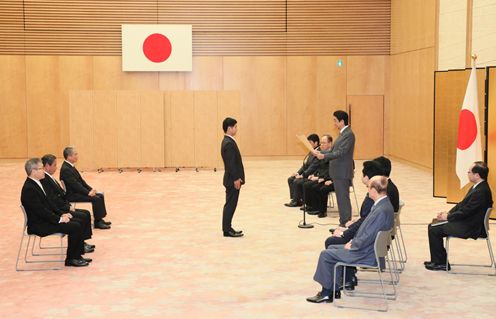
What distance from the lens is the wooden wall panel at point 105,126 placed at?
1742 centimetres

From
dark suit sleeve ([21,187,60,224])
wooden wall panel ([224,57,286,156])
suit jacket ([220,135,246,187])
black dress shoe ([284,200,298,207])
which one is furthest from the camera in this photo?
wooden wall panel ([224,57,286,156])

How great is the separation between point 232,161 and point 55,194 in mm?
2373

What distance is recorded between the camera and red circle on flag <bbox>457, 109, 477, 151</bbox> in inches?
415

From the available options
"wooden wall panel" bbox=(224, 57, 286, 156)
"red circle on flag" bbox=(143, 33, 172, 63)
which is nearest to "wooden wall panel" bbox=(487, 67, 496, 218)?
"wooden wall panel" bbox=(224, 57, 286, 156)

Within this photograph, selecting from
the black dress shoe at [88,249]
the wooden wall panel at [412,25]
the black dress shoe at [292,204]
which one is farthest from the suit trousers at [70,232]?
the wooden wall panel at [412,25]

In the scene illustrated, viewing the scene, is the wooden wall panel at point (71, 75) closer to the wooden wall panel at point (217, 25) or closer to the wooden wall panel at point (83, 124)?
the wooden wall panel at point (217, 25)

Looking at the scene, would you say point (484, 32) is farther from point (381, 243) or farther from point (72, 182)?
point (72, 182)

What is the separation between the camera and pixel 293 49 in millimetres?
20125

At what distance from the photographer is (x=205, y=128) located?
17.6 m

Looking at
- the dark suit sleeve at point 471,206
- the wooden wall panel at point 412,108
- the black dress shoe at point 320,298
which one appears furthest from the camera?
the wooden wall panel at point 412,108

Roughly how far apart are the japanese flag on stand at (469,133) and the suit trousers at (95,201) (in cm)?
556

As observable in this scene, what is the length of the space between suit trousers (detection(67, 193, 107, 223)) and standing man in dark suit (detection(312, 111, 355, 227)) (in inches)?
129

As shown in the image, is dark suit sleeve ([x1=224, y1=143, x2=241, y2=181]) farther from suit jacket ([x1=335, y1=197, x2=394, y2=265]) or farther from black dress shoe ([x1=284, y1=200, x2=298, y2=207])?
suit jacket ([x1=335, y1=197, x2=394, y2=265])

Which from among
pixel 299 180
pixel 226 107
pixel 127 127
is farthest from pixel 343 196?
pixel 127 127
